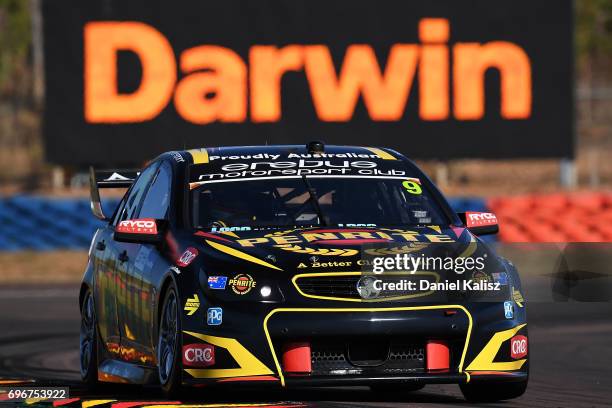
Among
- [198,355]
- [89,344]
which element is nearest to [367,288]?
[198,355]

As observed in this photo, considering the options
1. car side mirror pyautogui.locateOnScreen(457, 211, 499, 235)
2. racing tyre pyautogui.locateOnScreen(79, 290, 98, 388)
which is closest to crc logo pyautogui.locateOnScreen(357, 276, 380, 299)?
car side mirror pyautogui.locateOnScreen(457, 211, 499, 235)

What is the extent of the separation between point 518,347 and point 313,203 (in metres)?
1.48

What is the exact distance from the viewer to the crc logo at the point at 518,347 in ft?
29.9

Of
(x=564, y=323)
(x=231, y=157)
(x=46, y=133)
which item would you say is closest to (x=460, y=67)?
(x=46, y=133)

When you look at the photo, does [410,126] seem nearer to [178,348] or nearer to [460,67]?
[460,67]

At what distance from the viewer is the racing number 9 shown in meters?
10.2

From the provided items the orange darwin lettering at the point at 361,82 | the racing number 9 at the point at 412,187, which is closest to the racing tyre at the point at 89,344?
the racing number 9 at the point at 412,187

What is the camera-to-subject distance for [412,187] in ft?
33.6

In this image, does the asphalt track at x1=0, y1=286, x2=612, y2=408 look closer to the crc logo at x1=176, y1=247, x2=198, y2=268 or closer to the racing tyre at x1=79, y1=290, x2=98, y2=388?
the racing tyre at x1=79, y1=290, x2=98, y2=388

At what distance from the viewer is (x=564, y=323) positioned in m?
16.5

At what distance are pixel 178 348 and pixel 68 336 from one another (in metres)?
7.15

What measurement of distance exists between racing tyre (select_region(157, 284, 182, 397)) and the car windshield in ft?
2.06

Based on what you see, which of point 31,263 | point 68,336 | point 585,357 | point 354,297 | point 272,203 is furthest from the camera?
point 31,263

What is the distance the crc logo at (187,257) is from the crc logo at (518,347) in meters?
1.71
